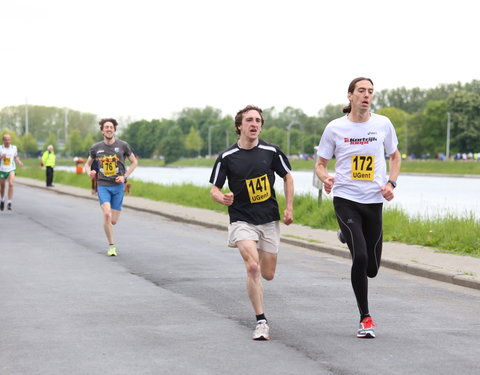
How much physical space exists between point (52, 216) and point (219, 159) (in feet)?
44.3

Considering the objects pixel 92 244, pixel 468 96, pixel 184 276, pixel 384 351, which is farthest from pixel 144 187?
pixel 468 96

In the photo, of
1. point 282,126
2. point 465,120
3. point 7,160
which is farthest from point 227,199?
point 282,126

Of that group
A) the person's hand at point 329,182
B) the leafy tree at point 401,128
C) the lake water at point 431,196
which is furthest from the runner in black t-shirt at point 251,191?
the leafy tree at point 401,128

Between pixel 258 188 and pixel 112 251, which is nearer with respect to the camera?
pixel 258 188

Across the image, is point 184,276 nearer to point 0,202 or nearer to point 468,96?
point 0,202

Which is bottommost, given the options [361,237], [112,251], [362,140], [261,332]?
[112,251]

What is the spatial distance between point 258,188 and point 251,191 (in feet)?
0.20

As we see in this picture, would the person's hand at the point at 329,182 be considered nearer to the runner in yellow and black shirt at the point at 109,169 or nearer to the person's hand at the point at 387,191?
the person's hand at the point at 387,191

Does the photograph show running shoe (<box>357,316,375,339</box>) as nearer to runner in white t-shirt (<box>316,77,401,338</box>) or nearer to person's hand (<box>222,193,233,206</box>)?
runner in white t-shirt (<box>316,77,401,338</box>)

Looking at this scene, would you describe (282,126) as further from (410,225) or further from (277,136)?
(410,225)

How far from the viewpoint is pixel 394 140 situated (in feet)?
21.1

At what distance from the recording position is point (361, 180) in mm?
6223

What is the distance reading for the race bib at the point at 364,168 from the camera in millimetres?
6211

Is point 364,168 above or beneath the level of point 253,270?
above
